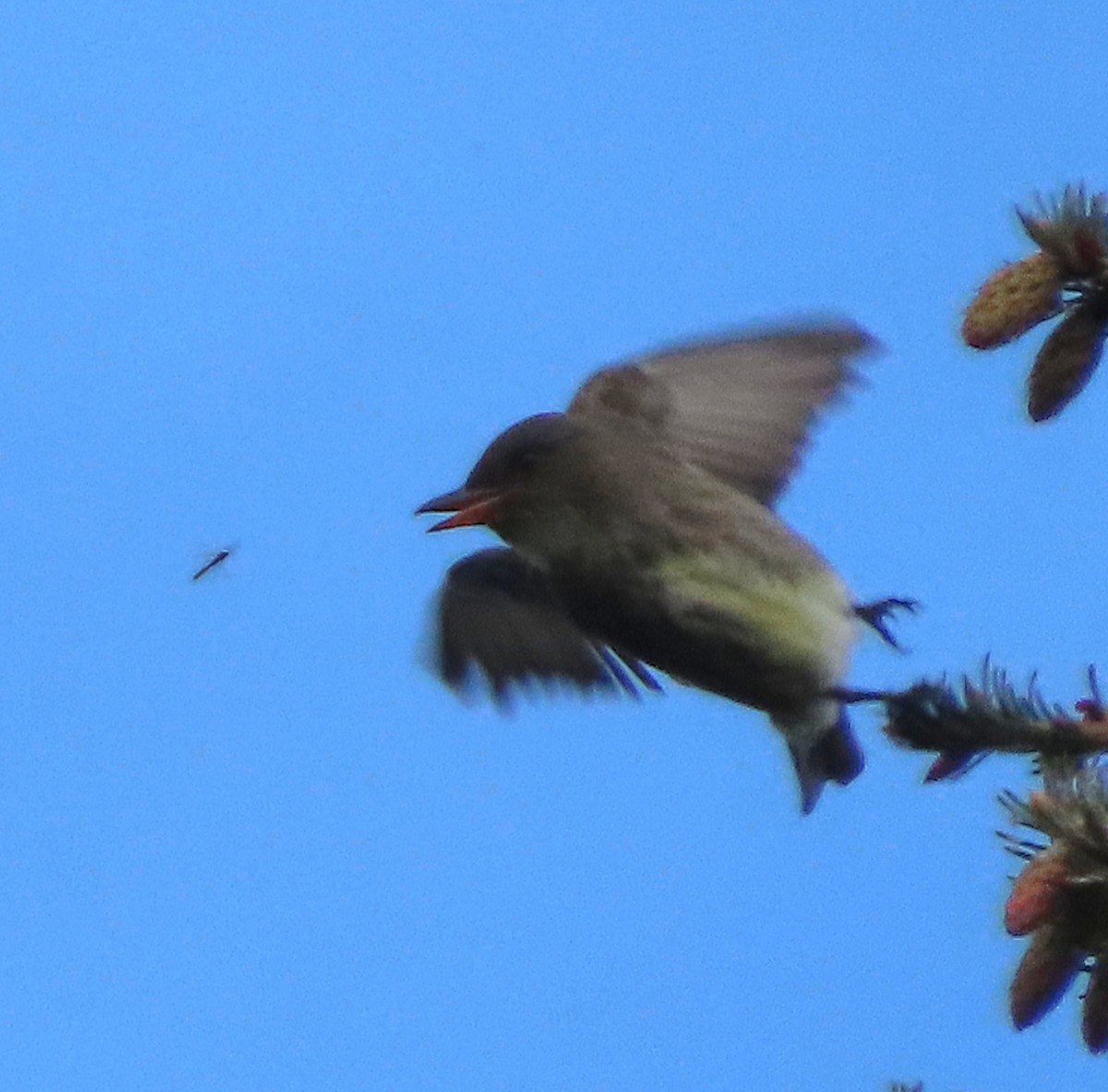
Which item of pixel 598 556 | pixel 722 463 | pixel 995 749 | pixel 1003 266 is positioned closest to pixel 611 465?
pixel 598 556

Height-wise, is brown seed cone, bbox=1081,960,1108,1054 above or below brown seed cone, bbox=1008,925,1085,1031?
below

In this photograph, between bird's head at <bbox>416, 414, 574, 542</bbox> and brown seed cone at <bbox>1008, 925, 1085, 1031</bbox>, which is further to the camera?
bird's head at <bbox>416, 414, 574, 542</bbox>

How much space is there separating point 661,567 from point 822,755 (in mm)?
386

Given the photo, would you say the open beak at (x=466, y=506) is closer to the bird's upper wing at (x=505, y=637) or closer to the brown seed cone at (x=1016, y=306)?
the bird's upper wing at (x=505, y=637)

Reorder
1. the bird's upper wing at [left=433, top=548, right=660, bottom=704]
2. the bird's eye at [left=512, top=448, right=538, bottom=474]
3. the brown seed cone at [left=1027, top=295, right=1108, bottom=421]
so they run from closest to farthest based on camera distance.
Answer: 1. the brown seed cone at [left=1027, top=295, right=1108, bottom=421]
2. the bird's eye at [left=512, top=448, right=538, bottom=474]
3. the bird's upper wing at [left=433, top=548, right=660, bottom=704]

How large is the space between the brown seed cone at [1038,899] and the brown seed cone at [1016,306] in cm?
46

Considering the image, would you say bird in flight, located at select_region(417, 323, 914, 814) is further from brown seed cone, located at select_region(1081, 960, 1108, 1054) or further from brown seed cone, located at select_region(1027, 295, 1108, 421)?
brown seed cone, located at select_region(1081, 960, 1108, 1054)

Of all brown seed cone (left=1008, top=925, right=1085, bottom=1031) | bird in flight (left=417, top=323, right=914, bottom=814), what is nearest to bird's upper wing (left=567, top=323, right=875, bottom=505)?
bird in flight (left=417, top=323, right=914, bottom=814)

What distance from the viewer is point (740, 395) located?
106 inches

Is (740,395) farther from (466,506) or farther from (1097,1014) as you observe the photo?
(1097,1014)

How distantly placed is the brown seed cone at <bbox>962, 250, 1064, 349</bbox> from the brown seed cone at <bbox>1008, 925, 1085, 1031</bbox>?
0.50 metres

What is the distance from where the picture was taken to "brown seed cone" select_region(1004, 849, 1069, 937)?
122cm

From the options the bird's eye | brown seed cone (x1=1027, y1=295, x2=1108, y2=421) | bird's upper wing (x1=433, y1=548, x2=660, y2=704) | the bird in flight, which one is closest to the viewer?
brown seed cone (x1=1027, y1=295, x2=1108, y2=421)

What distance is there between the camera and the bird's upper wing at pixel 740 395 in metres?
2.64
